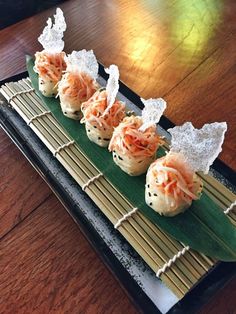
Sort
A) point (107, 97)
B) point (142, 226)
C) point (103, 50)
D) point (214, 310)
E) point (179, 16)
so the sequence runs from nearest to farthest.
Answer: point (214, 310)
point (142, 226)
point (107, 97)
point (103, 50)
point (179, 16)

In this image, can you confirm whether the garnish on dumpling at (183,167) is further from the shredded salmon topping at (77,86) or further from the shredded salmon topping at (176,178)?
the shredded salmon topping at (77,86)

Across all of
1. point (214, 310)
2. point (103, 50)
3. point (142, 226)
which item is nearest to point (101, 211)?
point (142, 226)

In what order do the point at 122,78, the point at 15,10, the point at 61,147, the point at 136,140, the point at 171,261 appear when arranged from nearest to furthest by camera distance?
the point at 171,261 → the point at 136,140 → the point at 61,147 → the point at 122,78 → the point at 15,10

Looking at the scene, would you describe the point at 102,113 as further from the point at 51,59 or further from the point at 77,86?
the point at 51,59

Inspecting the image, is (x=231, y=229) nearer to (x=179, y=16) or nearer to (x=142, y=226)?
(x=142, y=226)

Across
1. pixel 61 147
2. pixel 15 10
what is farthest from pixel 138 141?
pixel 15 10

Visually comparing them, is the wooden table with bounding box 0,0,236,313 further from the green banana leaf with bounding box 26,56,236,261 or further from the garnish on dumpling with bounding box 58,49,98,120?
the garnish on dumpling with bounding box 58,49,98,120
